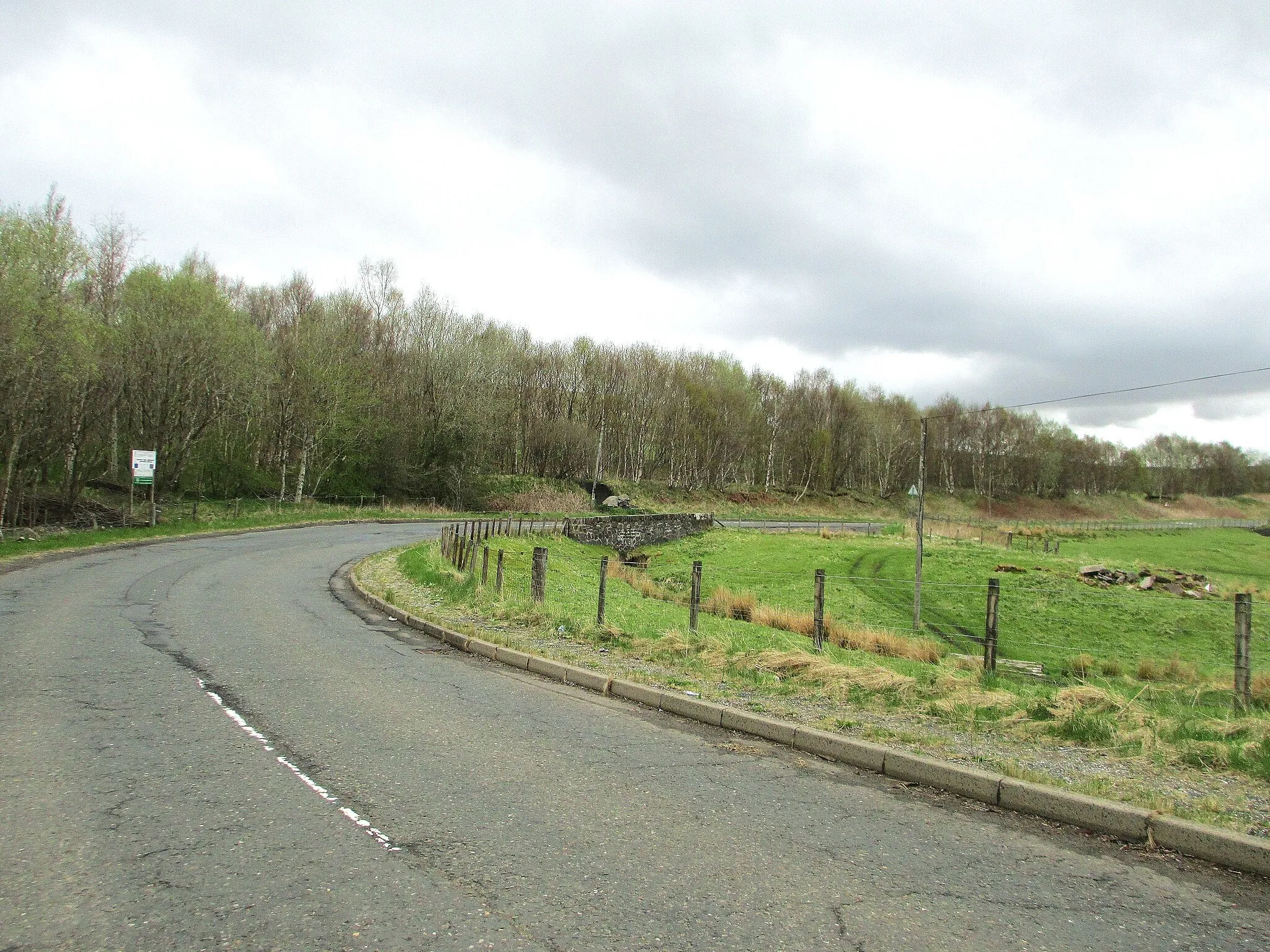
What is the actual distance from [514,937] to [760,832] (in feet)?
6.64

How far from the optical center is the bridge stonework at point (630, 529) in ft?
136

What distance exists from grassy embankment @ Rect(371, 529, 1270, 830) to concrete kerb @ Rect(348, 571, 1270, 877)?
30cm

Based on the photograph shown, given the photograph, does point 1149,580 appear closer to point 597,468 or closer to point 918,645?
point 918,645

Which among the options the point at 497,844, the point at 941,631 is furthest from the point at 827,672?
the point at 941,631

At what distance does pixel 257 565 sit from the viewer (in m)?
22.7

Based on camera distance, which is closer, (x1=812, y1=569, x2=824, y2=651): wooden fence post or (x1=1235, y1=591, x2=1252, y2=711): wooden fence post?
(x1=1235, y1=591, x2=1252, y2=711): wooden fence post

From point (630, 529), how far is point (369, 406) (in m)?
20.3

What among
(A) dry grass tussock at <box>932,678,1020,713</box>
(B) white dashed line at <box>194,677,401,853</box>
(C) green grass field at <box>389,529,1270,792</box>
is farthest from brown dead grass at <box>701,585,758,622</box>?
(B) white dashed line at <box>194,677,401,853</box>

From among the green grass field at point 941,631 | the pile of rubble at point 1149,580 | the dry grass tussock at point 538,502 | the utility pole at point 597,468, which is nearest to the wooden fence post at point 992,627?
the green grass field at point 941,631

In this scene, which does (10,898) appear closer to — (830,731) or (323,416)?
(830,731)

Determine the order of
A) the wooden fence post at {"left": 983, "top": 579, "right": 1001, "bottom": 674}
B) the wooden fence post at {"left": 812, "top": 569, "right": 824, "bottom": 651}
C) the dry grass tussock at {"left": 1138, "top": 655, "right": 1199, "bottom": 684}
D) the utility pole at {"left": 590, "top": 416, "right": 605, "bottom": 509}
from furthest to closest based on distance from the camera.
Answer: the utility pole at {"left": 590, "top": 416, "right": 605, "bottom": 509} < the dry grass tussock at {"left": 1138, "top": 655, "right": 1199, "bottom": 684} < the wooden fence post at {"left": 812, "top": 569, "right": 824, "bottom": 651} < the wooden fence post at {"left": 983, "top": 579, "right": 1001, "bottom": 674}

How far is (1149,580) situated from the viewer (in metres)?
36.2

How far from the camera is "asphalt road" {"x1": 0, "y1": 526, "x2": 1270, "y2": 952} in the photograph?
12.5 feet

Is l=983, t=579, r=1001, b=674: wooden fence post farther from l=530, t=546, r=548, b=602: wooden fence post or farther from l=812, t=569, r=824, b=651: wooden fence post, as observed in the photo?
l=530, t=546, r=548, b=602: wooden fence post
